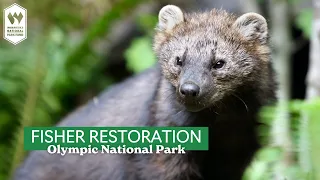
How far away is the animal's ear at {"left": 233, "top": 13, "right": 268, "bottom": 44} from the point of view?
598 cm

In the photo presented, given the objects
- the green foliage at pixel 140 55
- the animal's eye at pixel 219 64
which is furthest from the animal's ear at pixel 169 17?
the green foliage at pixel 140 55

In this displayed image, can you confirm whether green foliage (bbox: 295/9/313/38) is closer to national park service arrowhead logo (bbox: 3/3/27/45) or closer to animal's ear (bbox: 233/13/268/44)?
animal's ear (bbox: 233/13/268/44)

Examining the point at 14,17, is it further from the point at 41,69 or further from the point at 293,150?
the point at 293,150

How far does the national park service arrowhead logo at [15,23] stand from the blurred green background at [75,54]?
1.48 m

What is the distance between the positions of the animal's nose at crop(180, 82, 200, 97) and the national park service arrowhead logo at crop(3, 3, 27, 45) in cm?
230

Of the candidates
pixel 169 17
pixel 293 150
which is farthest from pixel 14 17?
pixel 293 150

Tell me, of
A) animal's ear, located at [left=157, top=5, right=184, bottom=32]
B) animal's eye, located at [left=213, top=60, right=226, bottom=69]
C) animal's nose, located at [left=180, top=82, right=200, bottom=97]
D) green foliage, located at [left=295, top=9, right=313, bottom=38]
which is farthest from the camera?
green foliage, located at [left=295, top=9, right=313, bottom=38]

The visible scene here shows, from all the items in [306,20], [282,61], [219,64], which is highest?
[306,20]

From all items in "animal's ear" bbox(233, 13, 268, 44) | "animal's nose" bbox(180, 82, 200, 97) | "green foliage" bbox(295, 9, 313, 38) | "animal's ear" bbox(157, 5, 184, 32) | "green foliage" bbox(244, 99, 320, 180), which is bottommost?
"green foliage" bbox(244, 99, 320, 180)

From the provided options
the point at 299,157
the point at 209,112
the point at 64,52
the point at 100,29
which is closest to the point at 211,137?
the point at 209,112

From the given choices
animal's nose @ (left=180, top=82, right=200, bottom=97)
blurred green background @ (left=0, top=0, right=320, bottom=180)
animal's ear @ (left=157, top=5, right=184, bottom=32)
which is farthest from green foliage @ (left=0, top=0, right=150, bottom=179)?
animal's nose @ (left=180, top=82, right=200, bottom=97)

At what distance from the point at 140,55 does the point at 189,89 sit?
4.35 meters

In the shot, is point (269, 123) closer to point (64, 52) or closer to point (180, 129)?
point (180, 129)

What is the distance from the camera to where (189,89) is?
537 centimetres
